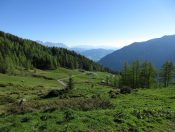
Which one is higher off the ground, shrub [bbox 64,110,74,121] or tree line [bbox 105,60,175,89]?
tree line [bbox 105,60,175,89]

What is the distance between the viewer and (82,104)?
92.1ft

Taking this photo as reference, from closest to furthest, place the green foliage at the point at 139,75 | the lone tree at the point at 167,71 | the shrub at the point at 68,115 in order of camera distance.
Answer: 1. the shrub at the point at 68,115
2. the green foliage at the point at 139,75
3. the lone tree at the point at 167,71

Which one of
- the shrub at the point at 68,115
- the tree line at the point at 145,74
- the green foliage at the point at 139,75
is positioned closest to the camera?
the shrub at the point at 68,115

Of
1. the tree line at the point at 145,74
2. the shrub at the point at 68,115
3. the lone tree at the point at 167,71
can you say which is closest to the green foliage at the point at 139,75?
the tree line at the point at 145,74

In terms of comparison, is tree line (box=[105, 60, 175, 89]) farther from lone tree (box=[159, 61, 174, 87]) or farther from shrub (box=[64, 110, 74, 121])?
shrub (box=[64, 110, 74, 121])

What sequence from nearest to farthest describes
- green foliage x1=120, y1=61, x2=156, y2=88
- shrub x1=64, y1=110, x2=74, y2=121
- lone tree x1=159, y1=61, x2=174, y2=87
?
shrub x1=64, y1=110, x2=74, y2=121
green foliage x1=120, y1=61, x2=156, y2=88
lone tree x1=159, y1=61, x2=174, y2=87

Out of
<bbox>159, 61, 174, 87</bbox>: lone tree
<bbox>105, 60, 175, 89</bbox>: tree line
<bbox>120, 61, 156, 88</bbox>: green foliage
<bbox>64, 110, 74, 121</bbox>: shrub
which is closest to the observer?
<bbox>64, 110, 74, 121</bbox>: shrub

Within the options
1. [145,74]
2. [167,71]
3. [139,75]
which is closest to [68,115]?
[145,74]

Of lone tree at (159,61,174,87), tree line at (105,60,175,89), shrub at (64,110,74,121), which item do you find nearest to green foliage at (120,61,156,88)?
tree line at (105,60,175,89)

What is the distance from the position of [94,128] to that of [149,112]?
8014 millimetres

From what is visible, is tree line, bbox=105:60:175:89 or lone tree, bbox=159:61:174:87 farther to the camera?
lone tree, bbox=159:61:174:87

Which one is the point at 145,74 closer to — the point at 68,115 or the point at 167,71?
the point at 167,71

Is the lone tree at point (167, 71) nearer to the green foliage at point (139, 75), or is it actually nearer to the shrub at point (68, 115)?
the green foliage at point (139, 75)

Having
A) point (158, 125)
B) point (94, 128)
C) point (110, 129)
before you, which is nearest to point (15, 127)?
point (94, 128)
